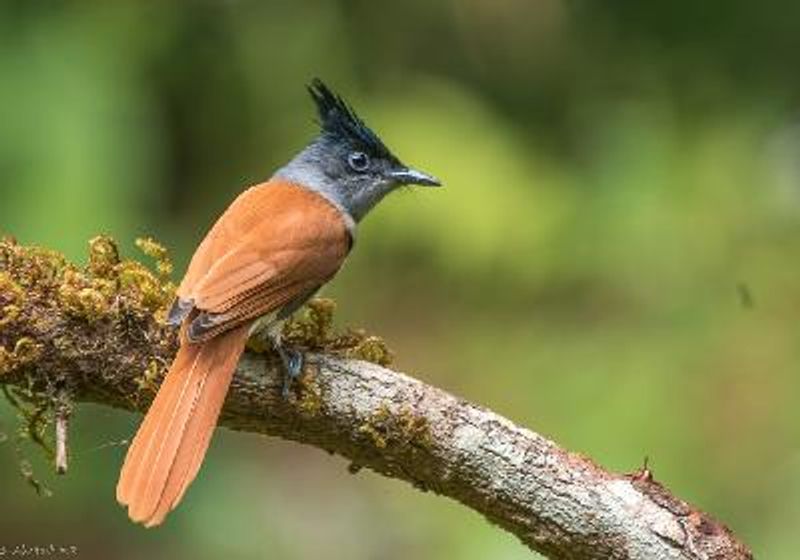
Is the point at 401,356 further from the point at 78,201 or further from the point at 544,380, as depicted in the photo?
the point at 78,201

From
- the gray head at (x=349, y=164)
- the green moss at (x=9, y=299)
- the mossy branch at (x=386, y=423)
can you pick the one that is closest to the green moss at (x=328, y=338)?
the mossy branch at (x=386, y=423)

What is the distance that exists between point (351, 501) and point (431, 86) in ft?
5.78

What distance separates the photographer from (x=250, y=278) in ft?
13.3

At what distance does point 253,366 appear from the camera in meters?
3.77

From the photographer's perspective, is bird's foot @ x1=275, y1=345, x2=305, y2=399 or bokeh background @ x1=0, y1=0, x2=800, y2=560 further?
bokeh background @ x1=0, y1=0, x2=800, y2=560

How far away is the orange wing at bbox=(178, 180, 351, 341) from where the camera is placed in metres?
3.90

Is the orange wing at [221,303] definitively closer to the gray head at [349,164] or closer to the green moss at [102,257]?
the green moss at [102,257]

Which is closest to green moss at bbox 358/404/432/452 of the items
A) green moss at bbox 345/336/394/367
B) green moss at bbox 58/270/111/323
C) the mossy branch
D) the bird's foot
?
the mossy branch

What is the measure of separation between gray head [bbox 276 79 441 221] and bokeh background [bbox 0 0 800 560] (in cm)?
87

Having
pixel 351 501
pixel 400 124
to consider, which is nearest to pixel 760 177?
pixel 400 124

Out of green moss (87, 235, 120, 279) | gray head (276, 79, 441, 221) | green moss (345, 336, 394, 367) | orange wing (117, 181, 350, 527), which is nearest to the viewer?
orange wing (117, 181, 350, 527)

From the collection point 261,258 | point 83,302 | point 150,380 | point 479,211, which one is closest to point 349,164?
point 261,258

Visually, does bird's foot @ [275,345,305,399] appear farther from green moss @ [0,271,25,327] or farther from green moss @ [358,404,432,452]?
green moss @ [0,271,25,327]

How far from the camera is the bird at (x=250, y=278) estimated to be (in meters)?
3.53
